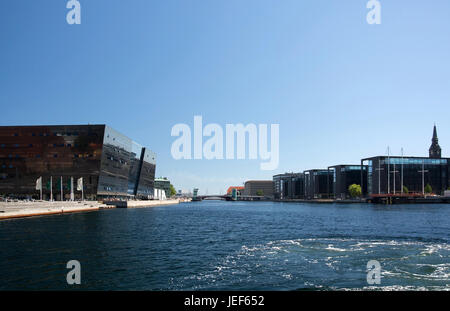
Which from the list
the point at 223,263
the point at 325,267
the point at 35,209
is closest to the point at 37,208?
the point at 35,209

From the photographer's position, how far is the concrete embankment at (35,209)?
68419mm

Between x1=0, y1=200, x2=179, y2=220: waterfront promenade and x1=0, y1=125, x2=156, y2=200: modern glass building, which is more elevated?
x1=0, y1=125, x2=156, y2=200: modern glass building

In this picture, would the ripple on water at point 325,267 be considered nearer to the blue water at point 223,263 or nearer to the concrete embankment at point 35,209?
the blue water at point 223,263

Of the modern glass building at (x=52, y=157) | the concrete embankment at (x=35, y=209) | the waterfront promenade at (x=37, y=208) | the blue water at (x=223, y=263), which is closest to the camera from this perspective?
the blue water at (x=223, y=263)

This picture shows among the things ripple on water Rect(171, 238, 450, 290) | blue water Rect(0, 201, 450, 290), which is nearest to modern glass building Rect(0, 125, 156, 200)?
blue water Rect(0, 201, 450, 290)

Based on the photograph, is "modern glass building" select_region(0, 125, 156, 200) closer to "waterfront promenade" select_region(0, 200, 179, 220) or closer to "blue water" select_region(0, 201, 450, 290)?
"waterfront promenade" select_region(0, 200, 179, 220)

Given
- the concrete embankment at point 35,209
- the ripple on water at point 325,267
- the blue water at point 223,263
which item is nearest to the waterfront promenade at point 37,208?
the concrete embankment at point 35,209

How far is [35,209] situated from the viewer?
78312 mm

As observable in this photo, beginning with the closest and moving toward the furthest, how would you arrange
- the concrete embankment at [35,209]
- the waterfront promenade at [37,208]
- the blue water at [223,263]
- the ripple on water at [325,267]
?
the ripple on water at [325,267] → the blue water at [223,263] → the concrete embankment at [35,209] → the waterfront promenade at [37,208]

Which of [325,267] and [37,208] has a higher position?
[325,267]

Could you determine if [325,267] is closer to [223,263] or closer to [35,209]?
[223,263]

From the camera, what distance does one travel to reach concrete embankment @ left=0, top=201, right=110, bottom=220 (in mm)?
68419
